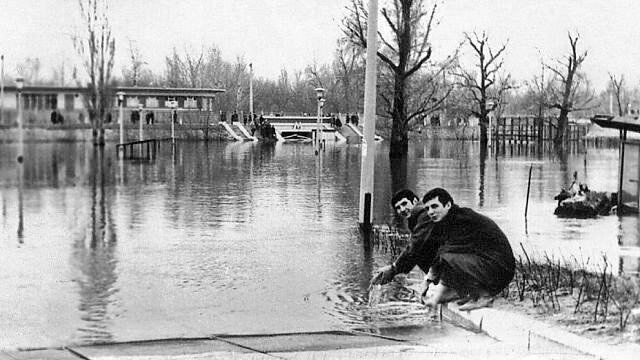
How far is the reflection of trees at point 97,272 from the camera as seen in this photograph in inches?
367

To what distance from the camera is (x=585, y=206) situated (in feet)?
65.3

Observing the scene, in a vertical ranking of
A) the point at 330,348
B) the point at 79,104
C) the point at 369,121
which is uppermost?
the point at 79,104

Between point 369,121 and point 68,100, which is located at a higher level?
point 68,100

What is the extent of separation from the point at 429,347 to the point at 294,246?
7.31m

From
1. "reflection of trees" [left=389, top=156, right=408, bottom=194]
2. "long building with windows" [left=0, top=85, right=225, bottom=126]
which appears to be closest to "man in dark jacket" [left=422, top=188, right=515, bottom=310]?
"reflection of trees" [left=389, top=156, right=408, bottom=194]

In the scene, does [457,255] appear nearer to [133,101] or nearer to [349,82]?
[133,101]

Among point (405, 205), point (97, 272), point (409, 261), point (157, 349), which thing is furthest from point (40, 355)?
point (97, 272)

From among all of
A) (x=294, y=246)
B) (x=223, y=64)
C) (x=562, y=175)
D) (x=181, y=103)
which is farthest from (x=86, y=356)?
(x=223, y=64)

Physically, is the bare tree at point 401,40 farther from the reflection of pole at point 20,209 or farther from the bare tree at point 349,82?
the bare tree at point 349,82

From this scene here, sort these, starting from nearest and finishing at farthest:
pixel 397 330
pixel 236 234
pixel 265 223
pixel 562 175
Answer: pixel 397 330, pixel 236 234, pixel 265 223, pixel 562 175

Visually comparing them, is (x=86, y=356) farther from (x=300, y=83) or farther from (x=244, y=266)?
(x=300, y=83)

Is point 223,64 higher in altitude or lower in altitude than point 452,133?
higher

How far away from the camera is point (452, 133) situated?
367 ft

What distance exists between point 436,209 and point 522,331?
1.87 meters
